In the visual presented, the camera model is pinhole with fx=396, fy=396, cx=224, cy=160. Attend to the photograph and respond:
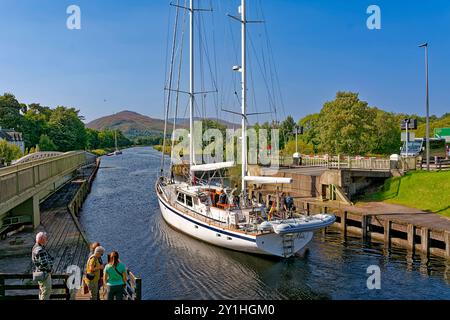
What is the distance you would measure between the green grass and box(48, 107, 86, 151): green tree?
315 ft

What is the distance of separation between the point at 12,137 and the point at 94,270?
9130 centimetres

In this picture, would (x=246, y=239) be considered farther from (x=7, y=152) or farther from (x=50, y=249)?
(x=7, y=152)

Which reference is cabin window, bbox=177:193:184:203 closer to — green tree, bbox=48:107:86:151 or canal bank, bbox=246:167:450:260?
canal bank, bbox=246:167:450:260

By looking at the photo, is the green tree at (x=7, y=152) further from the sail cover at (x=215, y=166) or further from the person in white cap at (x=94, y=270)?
the person in white cap at (x=94, y=270)

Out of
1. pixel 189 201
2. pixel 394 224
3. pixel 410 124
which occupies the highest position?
pixel 410 124

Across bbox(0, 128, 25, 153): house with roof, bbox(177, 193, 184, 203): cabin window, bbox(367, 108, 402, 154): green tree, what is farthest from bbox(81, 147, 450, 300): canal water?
bbox(0, 128, 25, 153): house with roof

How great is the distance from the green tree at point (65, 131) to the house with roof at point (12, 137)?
10961mm

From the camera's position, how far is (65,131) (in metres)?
113

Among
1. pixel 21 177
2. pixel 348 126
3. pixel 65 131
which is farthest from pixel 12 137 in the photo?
pixel 21 177

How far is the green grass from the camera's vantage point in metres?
27.6

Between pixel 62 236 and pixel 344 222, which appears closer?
pixel 62 236
